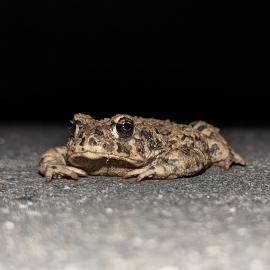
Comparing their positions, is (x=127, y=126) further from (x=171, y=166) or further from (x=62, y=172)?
(x=62, y=172)

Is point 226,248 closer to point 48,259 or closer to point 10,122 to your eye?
point 48,259

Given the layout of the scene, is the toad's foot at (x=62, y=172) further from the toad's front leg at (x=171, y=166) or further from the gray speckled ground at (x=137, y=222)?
the toad's front leg at (x=171, y=166)

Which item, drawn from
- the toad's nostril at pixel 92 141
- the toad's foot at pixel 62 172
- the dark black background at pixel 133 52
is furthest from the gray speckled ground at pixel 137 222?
the dark black background at pixel 133 52

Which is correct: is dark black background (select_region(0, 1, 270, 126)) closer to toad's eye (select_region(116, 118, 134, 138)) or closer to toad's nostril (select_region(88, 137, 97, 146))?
toad's eye (select_region(116, 118, 134, 138))

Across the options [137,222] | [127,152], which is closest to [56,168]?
[127,152]

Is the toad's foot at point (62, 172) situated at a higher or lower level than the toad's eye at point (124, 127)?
lower

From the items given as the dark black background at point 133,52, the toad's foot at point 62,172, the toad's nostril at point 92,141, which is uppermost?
the dark black background at point 133,52

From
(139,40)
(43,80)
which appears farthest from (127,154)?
(139,40)
